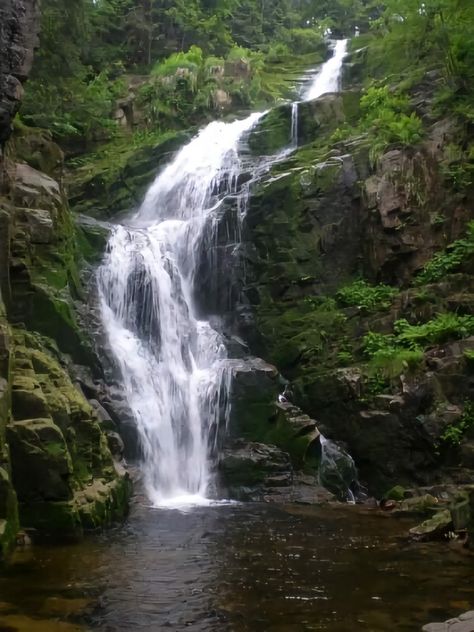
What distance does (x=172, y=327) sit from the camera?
17812 mm

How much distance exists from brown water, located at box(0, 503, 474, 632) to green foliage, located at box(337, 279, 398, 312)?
757cm

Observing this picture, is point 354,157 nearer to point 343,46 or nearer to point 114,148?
point 114,148

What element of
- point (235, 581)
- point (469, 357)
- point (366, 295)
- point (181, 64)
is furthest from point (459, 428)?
point (181, 64)

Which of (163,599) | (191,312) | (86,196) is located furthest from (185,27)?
(163,599)

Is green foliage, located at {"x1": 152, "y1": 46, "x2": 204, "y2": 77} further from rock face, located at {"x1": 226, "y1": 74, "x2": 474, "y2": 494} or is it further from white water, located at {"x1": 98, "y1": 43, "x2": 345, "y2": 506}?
rock face, located at {"x1": 226, "y1": 74, "x2": 474, "y2": 494}

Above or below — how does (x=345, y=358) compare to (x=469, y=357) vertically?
below

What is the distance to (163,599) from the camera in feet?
24.0

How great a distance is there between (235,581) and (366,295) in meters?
11.5

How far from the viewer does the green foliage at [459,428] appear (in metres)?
14.4

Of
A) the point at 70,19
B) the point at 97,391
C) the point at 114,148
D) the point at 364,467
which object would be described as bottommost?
the point at 364,467

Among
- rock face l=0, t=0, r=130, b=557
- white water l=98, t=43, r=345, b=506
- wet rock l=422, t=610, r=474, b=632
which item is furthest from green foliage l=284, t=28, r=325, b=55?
wet rock l=422, t=610, r=474, b=632

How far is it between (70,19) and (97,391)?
1109 centimetres

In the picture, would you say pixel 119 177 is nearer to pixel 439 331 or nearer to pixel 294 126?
pixel 294 126

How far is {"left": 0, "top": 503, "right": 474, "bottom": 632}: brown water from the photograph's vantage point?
663 cm
